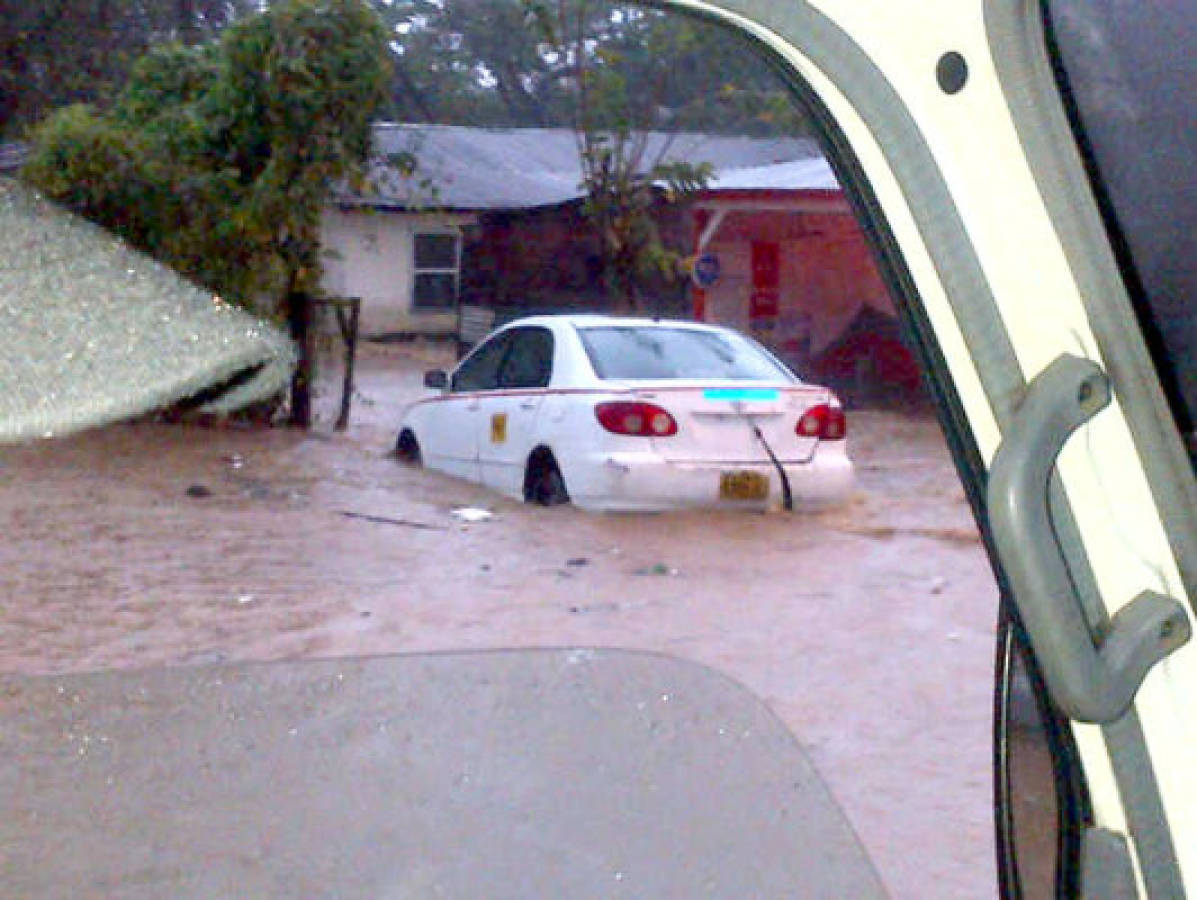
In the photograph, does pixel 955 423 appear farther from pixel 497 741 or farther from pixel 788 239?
pixel 788 239

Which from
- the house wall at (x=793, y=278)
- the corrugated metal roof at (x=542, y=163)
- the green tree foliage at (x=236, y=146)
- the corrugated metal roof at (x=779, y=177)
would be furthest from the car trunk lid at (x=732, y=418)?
the house wall at (x=793, y=278)

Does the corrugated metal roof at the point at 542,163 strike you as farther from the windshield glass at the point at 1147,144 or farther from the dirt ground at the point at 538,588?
the windshield glass at the point at 1147,144

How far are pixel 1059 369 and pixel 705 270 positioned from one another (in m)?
18.9

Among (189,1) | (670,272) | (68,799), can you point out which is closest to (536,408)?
(189,1)

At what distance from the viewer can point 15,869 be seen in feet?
16.8

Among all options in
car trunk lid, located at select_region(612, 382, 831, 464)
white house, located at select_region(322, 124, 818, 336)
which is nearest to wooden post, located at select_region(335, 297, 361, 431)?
white house, located at select_region(322, 124, 818, 336)

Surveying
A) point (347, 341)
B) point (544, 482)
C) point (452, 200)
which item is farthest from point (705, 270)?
point (544, 482)

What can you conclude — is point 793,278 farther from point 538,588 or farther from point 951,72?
point 951,72

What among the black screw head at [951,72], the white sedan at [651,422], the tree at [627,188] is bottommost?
the white sedan at [651,422]

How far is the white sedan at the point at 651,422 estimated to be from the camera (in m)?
10.8

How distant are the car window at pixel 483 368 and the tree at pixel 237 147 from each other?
7.07ft

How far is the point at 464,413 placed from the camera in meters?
12.6

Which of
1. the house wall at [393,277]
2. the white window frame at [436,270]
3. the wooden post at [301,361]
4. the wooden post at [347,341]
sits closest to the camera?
the wooden post at [301,361]

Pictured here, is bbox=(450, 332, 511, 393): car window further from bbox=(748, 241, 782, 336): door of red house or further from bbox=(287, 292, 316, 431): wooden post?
bbox=(748, 241, 782, 336): door of red house
